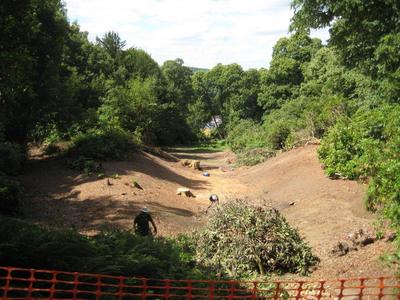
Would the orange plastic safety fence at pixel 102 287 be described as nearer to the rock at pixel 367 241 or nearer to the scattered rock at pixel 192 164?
the rock at pixel 367 241

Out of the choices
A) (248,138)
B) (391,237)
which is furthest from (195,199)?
(248,138)

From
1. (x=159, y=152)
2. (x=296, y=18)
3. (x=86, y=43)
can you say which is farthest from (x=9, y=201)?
(x=86, y=43)

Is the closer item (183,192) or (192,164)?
(183,192)

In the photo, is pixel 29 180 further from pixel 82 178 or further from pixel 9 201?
pixel 9 201

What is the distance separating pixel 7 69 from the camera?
14.1 metres

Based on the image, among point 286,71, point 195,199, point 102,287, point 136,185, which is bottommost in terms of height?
point 195,199

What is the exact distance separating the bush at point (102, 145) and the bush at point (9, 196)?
23.8 ft

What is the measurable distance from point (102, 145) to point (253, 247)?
1304 centimetres

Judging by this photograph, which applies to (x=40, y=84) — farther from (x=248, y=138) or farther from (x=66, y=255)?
(x=248, y=138)

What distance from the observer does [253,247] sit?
370 inches

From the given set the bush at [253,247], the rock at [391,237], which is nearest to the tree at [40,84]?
the bush at [253,247]

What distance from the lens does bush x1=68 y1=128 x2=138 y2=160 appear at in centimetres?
2031

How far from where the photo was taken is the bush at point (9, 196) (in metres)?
12.2

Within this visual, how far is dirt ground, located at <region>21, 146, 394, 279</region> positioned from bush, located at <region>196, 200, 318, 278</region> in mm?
437
